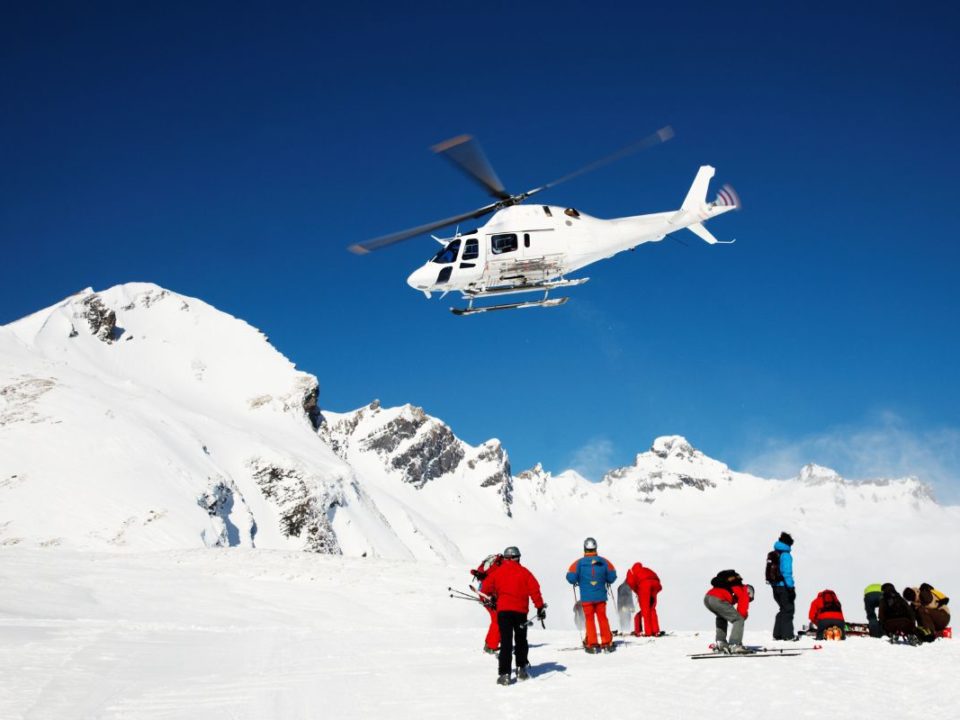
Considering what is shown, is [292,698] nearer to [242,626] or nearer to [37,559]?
[242,626]

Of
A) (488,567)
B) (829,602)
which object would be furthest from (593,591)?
(829,602)

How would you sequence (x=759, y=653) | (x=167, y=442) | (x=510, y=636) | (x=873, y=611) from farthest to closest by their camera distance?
(x=167, y=442) → (x=873, y=611) → (x=759, y=653) → (x=510, y=636)

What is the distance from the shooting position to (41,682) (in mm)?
10125

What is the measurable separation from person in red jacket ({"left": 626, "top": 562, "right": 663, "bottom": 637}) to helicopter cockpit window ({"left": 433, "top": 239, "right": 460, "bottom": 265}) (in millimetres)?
14551

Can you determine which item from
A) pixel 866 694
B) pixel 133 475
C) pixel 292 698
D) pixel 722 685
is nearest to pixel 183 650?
pixel 292 698

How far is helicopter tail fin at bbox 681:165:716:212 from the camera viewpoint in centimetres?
2809

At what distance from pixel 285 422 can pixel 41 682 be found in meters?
112

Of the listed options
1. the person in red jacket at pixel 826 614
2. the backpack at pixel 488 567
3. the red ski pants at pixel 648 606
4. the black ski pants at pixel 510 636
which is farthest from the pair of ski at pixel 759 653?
the red ski pants at pixel 648 606

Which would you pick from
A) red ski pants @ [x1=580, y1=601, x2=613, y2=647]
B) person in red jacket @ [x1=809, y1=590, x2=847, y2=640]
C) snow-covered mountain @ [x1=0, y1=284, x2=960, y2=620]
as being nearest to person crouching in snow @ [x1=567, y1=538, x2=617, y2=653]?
red ski pants @ [x1=580, y1=601, x2=613, y2=647]

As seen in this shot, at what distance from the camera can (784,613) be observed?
1510 cm

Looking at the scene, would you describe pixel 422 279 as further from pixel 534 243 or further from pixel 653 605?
pixel 653 605

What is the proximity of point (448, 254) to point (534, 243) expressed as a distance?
3.07 m

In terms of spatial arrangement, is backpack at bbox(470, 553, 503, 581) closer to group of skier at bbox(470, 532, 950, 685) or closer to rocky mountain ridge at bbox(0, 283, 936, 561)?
group of skier at bbox(470, 532, 950, 685)

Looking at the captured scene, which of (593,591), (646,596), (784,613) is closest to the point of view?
(593,591)
